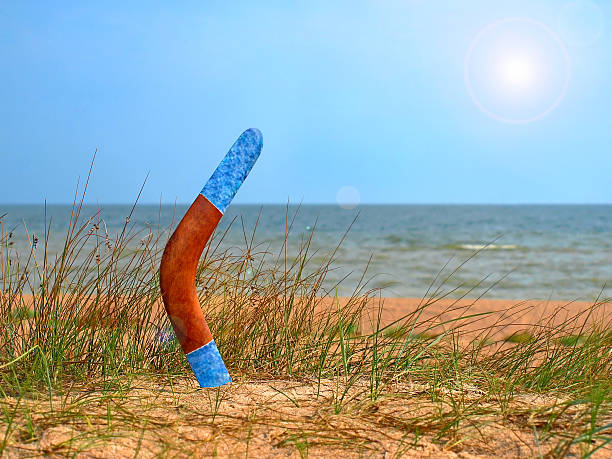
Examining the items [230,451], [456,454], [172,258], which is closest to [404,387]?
[456,454]

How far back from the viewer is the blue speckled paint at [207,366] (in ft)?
7.36

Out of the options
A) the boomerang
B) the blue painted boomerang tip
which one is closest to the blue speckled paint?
the boomerang

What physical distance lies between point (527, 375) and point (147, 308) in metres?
1.97

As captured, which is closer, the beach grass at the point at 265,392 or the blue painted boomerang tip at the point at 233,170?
the beach grass at the point at 265,392

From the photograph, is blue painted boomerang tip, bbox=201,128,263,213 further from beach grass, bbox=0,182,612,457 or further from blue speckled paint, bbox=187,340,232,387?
blue speckled paint, bbox=187,340,232,387

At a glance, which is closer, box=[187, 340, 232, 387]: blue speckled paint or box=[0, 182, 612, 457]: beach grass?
box=[0, 182, 612, 457]: beach grass

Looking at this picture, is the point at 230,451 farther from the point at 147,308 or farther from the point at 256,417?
the point at 147,308

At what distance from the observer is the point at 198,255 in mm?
2215

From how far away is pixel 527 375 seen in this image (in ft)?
8.18

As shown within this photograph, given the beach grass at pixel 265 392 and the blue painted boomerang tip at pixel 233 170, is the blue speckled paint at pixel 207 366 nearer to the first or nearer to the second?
the beach grass at pixel 265 392

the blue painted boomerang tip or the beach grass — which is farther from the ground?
the blue painted boomerang tip

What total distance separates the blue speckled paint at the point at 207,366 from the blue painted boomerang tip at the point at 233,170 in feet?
2.01

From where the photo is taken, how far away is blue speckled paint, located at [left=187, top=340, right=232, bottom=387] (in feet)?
7.36

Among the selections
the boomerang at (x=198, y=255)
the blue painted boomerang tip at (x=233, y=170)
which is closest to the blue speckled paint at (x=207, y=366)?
the boomerang at (x=198, y=255)
